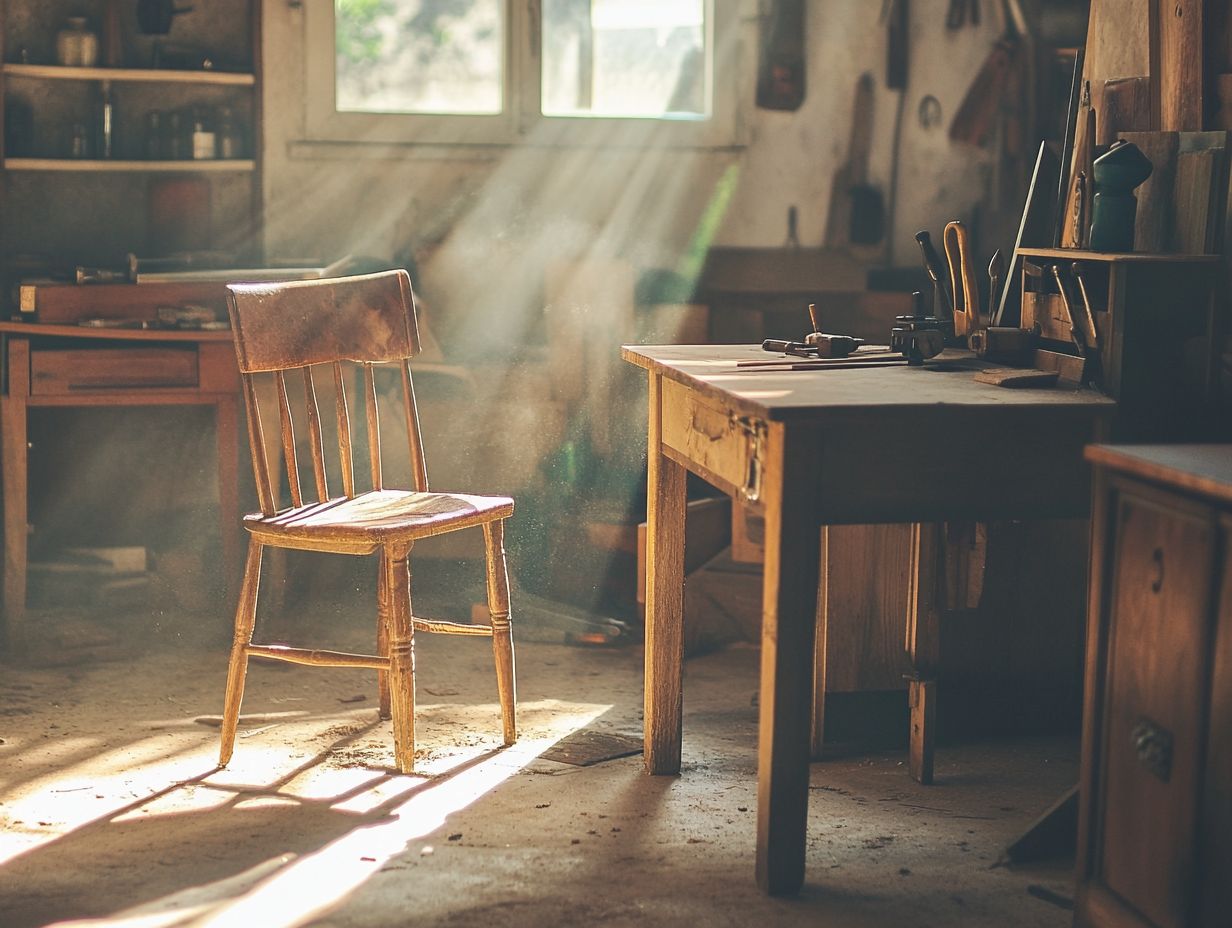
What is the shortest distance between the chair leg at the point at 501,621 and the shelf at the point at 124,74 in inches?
89.7

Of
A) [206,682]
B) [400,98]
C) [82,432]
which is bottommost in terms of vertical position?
[206,682]

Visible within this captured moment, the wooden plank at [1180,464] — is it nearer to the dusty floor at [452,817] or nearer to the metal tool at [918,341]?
the metal tool at [918,341]

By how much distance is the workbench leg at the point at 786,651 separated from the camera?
2371 mm

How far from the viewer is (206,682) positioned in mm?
3949

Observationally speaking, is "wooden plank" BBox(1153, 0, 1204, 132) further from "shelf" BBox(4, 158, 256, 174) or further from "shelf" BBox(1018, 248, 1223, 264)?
"shelf" BBox(4, 158, 256, 174)

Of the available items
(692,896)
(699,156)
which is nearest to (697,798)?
(692,896)

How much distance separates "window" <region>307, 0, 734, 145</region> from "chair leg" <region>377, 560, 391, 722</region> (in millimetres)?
2116

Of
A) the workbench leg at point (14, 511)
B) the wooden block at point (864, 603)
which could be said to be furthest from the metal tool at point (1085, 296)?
the workbench leg at point (14, 511)

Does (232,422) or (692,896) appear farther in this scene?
(232,422)

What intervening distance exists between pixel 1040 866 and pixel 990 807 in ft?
1.14

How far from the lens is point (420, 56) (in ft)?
16.8

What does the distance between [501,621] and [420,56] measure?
2.52 m

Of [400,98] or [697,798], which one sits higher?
[400,98]

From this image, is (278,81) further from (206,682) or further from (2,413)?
(206,682)
